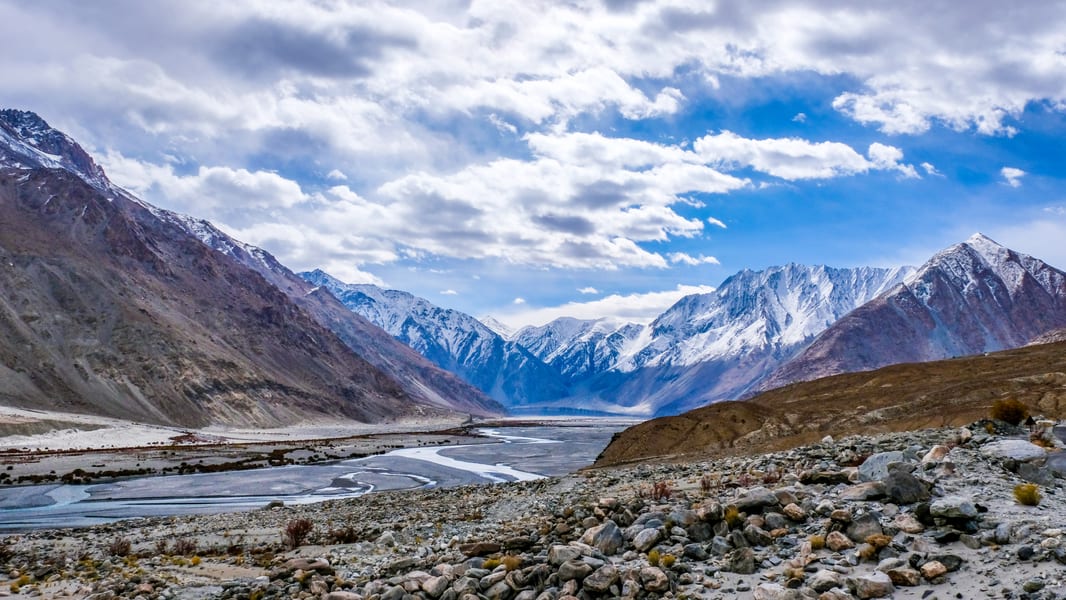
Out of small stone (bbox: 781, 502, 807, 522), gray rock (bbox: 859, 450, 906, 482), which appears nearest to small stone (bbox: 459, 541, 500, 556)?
small stone (bbox: 781, 502, 807, 522)

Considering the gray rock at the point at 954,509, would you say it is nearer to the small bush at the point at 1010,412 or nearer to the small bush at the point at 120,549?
the small bush at the point at 1010,412

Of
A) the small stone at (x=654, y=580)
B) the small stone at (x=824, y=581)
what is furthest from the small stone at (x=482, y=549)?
the small stone at (x=824, y=581)

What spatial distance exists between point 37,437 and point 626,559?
11866 centimetres

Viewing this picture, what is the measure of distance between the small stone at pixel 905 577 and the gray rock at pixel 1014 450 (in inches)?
275

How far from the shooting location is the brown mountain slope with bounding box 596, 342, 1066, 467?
4975 cm

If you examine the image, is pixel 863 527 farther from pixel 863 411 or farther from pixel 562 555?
pixel 863 411

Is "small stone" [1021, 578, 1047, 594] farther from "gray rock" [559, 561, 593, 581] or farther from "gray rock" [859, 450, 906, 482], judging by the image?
"gray rock" [559, 561, 593, 581]

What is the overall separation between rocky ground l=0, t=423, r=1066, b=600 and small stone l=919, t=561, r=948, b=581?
14mm

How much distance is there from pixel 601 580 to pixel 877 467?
23.6 ft

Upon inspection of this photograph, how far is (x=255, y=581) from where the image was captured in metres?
16.0

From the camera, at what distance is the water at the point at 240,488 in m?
45.4

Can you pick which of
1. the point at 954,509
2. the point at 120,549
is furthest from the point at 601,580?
the point at 120,549

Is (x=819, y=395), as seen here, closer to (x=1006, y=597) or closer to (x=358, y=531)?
(x=358, y=531)

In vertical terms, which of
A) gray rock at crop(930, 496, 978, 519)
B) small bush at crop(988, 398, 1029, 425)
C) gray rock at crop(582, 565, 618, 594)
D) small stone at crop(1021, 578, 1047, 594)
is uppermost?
small bush at crop(988, 398, 1029, 425)
